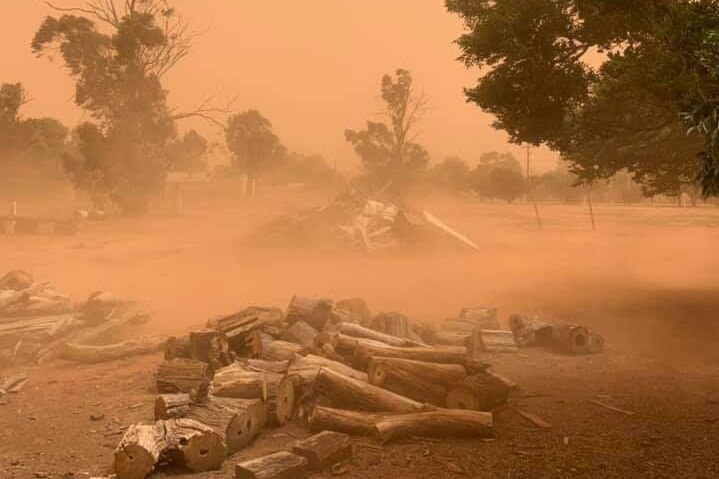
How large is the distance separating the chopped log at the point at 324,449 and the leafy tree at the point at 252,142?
5715 cm

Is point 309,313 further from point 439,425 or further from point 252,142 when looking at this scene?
point 252,142

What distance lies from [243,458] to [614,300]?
41.5 ft

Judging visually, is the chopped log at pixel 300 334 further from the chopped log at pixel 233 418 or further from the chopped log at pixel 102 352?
the chopped log at pixel 102 352

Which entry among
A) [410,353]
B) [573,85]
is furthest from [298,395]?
[573,85]

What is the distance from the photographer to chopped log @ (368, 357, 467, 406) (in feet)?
25.8

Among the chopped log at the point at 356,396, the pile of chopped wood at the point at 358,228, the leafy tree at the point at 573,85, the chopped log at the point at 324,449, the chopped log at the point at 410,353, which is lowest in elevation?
the chopped log at the point at 324,449

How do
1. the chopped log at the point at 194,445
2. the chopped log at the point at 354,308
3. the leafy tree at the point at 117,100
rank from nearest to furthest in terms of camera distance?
1. the chopped log at the point at 194,445
2. the chopped log at the point at 354,308
3. the leafy tree at the point at 117,100

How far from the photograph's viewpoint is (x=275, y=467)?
5855 millimetres

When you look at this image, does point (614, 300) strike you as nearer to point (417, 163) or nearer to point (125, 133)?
point (125, 133)

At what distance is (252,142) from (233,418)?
57098 mm

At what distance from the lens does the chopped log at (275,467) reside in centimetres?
573

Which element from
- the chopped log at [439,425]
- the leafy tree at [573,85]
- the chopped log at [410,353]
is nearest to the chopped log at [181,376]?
the chopped log at [410,353]

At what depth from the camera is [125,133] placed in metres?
38.3

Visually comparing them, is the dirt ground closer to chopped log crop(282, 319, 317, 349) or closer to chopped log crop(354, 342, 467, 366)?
chopped log crop(354, 342, 467, 366)
